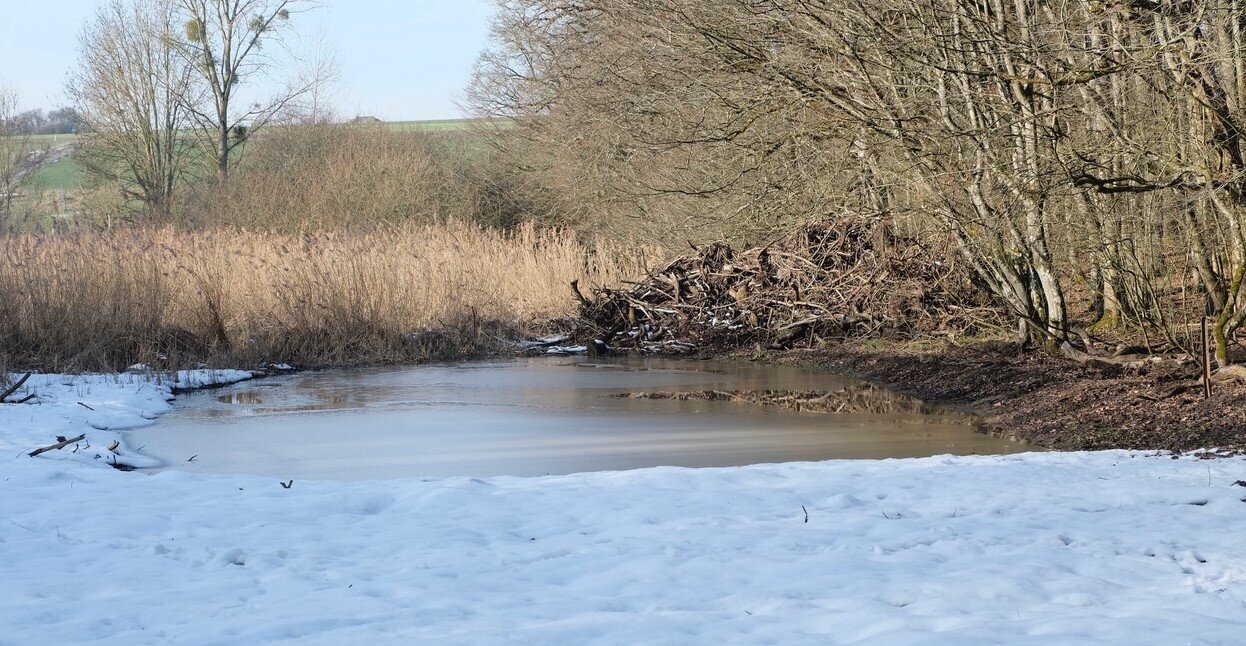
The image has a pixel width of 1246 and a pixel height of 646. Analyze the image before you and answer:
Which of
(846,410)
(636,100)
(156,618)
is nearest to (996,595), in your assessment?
(156,618)

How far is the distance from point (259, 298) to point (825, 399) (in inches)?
293

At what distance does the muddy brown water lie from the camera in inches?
304

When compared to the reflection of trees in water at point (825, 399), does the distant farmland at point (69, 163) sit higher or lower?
higher

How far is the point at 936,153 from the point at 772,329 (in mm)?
4963

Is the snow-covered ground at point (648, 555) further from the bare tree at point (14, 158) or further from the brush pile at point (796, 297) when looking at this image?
the bare tree at point (14, 158)

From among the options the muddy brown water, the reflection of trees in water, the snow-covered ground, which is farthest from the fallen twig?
the reflection of trees in water

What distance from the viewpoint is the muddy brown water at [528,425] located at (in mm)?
7715

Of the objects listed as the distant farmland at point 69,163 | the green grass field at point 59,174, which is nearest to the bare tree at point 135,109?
the distant farmland at point 69,163

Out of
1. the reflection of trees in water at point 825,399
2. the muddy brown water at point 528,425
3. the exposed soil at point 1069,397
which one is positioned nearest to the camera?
the exposed soil at point 1069,397

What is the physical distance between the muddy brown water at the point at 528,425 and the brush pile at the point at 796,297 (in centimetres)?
192

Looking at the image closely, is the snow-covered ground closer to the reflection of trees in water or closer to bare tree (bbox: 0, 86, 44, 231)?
the reflection of trees in water

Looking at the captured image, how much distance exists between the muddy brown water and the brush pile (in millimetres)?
1924

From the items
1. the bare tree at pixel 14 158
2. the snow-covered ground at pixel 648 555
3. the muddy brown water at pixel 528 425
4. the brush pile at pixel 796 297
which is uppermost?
the bare tree at pixel 14 158

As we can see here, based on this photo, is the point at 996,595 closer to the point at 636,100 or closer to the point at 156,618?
the point at 156,618
